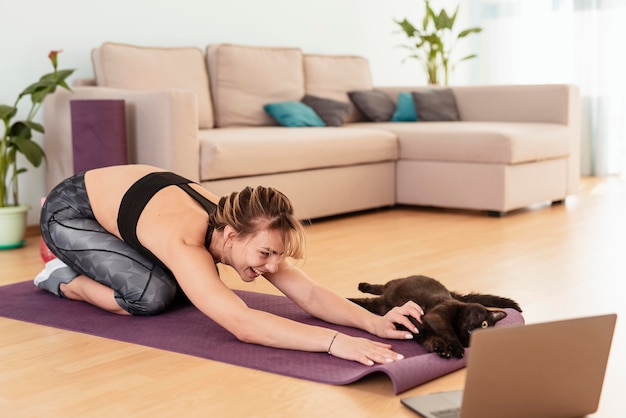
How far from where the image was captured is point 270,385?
76.8 inches

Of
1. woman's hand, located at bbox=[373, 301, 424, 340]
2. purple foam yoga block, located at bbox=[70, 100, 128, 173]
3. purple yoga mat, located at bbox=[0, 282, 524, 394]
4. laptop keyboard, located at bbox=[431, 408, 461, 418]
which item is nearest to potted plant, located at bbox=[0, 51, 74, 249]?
purple foam yoga block, located at bbox=[70, 100, 128, 173]

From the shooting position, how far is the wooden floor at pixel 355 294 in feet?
6.06

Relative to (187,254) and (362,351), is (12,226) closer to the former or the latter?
(187,254)

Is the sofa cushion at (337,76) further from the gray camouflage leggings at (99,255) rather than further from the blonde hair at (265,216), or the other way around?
the blonde hair at (265,216)

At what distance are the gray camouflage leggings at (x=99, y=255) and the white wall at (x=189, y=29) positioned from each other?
1.65 meters

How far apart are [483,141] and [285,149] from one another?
1.12 m

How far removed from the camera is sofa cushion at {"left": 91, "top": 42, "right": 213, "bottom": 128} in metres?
4.26

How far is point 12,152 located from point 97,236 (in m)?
1.48

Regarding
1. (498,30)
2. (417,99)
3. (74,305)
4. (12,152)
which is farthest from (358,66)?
(74,305)

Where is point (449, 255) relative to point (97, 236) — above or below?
below

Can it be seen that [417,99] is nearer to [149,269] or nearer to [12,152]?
[12,152]

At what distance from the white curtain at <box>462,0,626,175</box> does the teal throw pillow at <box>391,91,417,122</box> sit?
6.66ft

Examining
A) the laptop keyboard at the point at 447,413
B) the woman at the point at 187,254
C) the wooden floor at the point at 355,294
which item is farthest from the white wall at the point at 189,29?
the laptop keyboard at the point at 447,413

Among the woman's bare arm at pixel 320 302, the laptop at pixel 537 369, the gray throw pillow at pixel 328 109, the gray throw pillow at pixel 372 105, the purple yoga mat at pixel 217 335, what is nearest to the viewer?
the laptop at pixel 537 369
